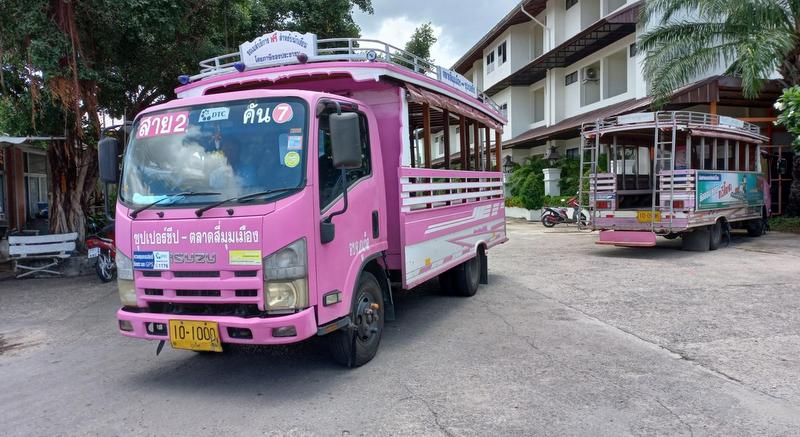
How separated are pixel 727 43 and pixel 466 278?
11847mm

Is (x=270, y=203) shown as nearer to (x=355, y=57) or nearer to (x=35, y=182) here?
(x=355, y=57)

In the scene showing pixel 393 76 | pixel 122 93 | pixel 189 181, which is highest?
pixel 122 93

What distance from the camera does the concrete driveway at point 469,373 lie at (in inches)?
149

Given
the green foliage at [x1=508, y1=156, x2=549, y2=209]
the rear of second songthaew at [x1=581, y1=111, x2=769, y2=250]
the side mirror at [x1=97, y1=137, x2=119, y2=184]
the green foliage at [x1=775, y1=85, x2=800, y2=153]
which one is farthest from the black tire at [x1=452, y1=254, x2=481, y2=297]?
the green foliage at [x1=508, y1=156, x2=549, y2=209]

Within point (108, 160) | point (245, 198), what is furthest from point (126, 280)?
point (245, 198)

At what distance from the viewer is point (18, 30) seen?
8.45 meters

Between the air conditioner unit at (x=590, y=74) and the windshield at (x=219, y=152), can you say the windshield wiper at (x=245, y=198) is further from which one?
the air conditioner unit at (x=590, y=74)

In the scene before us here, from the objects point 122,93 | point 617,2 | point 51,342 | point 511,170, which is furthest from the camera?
point 511,170

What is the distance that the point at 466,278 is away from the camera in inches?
306

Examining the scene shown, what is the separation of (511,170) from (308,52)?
76.9 ft

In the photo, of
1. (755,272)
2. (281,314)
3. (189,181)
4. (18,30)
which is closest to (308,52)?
(189,181)

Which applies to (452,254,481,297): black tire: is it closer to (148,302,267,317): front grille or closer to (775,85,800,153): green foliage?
(148,302,267,317): front grille

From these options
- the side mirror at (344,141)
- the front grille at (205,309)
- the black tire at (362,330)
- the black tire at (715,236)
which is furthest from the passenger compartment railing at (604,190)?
the front grille at (205,309)

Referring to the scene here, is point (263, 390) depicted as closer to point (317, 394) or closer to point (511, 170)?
point (317, 394)
